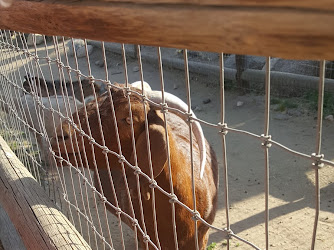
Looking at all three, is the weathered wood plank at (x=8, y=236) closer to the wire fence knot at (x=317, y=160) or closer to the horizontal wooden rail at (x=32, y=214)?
the horizontal wooden rail at (x=32, y=214)

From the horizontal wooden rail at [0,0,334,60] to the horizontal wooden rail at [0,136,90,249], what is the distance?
40.8 inches

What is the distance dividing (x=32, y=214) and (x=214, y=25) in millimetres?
1653

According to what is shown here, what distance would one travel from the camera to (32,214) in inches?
83.7

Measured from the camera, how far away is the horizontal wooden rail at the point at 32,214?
195 centimetres

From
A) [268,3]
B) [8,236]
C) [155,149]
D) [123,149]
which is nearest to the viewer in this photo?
A: [268,3]

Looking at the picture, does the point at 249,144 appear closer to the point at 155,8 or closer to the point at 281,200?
the point at 281,200

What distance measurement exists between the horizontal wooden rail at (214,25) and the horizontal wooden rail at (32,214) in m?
1.04

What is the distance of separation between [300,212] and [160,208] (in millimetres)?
1923

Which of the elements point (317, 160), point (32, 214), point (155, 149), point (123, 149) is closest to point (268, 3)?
point (317, 160)

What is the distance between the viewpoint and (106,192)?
3.54m

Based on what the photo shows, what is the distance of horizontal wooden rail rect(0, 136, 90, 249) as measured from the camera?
76.6 inches

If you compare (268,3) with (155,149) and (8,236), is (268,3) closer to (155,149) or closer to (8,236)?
(155,149)

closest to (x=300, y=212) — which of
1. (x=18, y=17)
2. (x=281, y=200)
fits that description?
(x=281, y=200)

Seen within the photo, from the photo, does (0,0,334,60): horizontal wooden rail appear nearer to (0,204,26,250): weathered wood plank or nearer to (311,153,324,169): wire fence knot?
(311,153,324,169): wire fence knot
